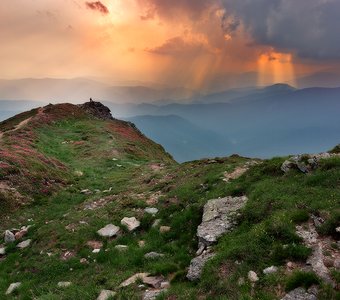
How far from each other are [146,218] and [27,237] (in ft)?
26.9

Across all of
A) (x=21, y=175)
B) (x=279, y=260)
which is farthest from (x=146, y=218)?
(x=21, y=175)

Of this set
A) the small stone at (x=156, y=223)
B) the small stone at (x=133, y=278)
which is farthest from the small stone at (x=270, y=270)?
the small stone at (x=156, y=223)

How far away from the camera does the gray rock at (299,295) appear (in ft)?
36.7

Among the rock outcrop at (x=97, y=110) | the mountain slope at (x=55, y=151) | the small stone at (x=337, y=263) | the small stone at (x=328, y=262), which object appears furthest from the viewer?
the rock outcrop at (x=97, y=110)

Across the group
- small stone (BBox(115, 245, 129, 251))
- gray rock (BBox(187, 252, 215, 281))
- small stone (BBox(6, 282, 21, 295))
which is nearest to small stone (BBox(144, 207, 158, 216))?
small stone (BBox(115, 245, 129, 251))

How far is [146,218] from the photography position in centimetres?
2255

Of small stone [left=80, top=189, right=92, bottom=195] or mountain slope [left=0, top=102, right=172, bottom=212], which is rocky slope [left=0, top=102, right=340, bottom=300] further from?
mountain slope [left=0, top=102, right=172, bottom=212]

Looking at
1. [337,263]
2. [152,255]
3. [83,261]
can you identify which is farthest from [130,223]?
[337,263]

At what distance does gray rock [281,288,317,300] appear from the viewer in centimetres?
1117

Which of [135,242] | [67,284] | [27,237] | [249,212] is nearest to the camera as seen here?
[67,284]

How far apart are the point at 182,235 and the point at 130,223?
4.30 meters

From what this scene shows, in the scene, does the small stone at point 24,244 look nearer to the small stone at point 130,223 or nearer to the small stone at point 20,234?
the small stone at point 20,234

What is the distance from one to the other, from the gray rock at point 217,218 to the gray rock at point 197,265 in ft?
4.38

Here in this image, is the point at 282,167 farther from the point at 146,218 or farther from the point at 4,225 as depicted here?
the point at 4,225
